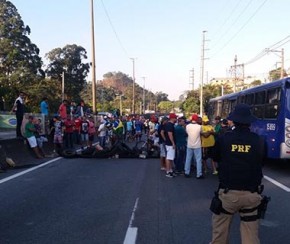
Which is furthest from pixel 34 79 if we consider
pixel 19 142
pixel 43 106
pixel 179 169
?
pixel 179 169

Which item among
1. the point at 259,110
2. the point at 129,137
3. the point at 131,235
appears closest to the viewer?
the point at 131,235

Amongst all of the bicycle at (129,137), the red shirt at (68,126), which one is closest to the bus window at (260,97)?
the red shirt at (68,126)

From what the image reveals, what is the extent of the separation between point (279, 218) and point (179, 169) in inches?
244

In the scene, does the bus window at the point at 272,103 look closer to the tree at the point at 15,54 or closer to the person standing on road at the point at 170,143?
the person standing on road at the point at 170,143

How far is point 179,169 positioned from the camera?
1354cm

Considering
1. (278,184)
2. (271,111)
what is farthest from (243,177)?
(271,111)

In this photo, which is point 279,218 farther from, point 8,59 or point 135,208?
point 8,59

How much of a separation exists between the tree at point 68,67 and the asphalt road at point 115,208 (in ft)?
205

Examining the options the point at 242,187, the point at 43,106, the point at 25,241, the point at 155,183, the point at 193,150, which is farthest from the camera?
the point at 43,106

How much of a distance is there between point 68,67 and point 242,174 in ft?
237

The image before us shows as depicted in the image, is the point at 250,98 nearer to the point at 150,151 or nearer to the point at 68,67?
the point at 150,151

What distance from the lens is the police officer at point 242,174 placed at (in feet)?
14.2

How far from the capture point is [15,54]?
53312mm

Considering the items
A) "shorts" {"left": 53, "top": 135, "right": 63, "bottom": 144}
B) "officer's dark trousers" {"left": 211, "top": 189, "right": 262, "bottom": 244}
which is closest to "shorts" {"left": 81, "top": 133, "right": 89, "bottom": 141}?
"shorts" {"left": 53, "top": 135, "right": 63, "bottom": 144}
